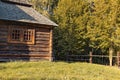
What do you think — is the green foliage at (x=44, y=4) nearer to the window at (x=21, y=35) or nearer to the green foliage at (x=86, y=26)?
the green foliage at (x=86, y=26)

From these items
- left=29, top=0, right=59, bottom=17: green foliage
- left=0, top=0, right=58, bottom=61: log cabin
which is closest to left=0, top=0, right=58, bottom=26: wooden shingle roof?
left=0, top=0, right=58, bottom=61: log cabin

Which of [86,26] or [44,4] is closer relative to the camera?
[86,26]

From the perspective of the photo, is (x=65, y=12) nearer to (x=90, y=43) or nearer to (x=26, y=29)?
(x=90, y=43)

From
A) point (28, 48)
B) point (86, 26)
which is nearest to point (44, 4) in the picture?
point (86, 26)

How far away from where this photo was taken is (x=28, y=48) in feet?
73.7

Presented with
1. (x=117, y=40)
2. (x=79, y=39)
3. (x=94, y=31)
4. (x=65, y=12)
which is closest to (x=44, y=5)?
(x=65, y=12)

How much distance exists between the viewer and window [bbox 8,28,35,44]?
2173 centimetres

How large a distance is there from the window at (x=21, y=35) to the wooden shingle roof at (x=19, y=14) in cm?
87

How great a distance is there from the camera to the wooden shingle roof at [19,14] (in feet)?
71.6

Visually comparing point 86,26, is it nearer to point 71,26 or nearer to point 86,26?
point 86,26

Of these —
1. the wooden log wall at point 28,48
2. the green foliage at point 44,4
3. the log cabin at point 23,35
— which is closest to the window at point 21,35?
the log cabin at point 23,35

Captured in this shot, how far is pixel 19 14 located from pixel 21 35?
6.23 ft

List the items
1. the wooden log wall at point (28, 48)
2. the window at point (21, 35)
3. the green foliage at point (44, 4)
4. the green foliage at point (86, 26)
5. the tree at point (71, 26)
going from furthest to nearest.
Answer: the green foliage at point (44, 4) → the tree at point (71, 26) → the green foliage at point (86, 26) → the window at point (21, 35) → the wooden log wall at point (28, 48)

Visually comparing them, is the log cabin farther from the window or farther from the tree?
the tree
